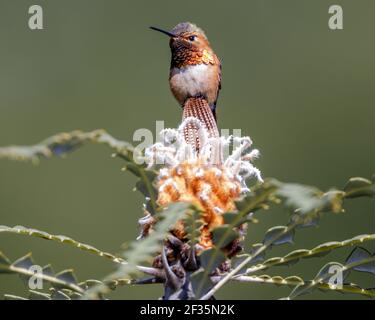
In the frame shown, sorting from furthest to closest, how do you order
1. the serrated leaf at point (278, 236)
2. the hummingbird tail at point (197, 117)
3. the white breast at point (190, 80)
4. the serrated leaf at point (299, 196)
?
the white breast at point (190, 80)
the hummingbird tail at point (197, 117)
the serrated leaf at point (278, 236)
the serrated leaf at point (299, 196)

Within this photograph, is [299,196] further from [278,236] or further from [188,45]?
[188,45]

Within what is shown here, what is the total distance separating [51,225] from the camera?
11.1 feet

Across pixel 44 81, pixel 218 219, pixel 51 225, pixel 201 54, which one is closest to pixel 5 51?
pixel 44 81

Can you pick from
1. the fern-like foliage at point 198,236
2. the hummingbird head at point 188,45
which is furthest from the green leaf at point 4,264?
the hummingbird head at point 188,45

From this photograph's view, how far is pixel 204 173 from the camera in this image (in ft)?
3.71

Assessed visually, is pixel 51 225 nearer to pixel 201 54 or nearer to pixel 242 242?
pixel 201 54

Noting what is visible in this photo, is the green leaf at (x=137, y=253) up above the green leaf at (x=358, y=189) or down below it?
below

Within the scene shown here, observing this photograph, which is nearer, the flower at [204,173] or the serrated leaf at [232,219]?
the serrated leaf at [232,219]

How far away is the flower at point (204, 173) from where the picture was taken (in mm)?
1086

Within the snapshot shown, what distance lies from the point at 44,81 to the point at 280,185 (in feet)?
10.8

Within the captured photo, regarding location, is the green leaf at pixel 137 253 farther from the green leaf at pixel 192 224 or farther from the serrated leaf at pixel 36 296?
the serrated leaf at pixel 36 296

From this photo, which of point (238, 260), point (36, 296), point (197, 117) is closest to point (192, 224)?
point (238, 260)

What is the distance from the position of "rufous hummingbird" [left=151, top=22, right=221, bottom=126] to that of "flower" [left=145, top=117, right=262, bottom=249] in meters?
0.45

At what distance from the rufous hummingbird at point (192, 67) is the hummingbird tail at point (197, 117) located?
19 mm
